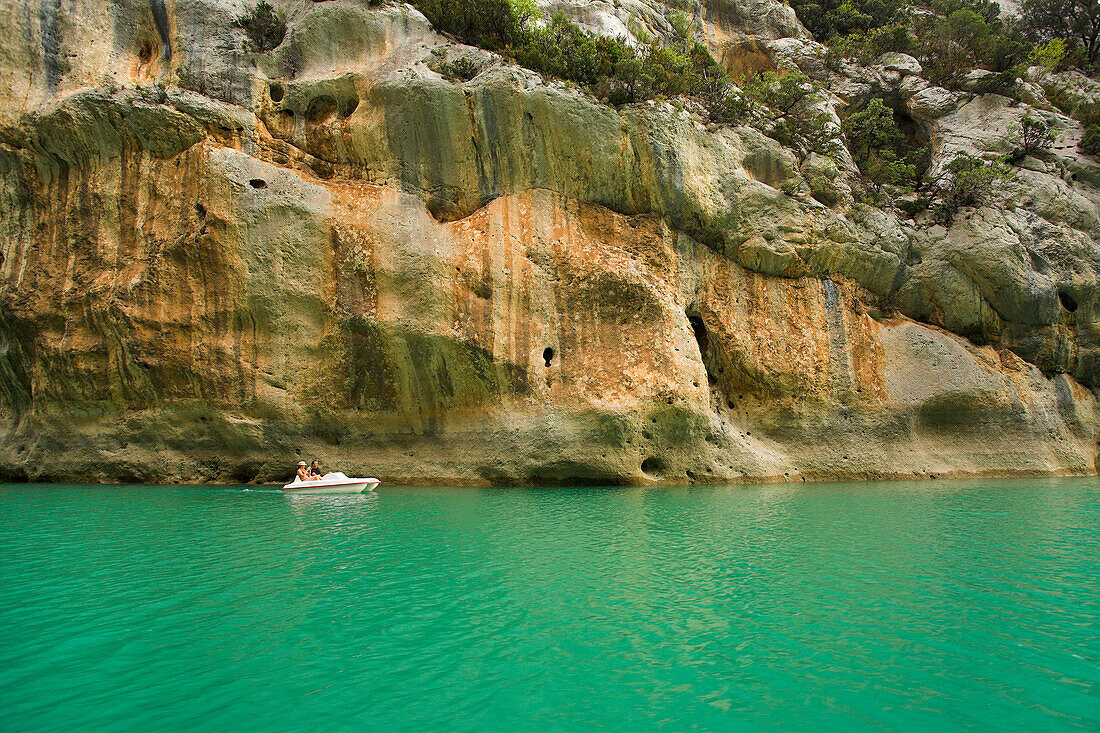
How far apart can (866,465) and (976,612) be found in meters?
14.4

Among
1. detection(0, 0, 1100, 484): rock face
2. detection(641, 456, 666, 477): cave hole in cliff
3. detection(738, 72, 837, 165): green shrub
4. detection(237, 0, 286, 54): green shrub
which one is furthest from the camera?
detection(738, 72, 837, 165): green shrub

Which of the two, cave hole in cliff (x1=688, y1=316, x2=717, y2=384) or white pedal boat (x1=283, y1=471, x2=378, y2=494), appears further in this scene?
cave hole in cliff (x1=688, y1=316, x2=717, y2=384)

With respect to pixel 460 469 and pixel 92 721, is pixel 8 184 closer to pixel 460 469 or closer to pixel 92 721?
pixel 460 469

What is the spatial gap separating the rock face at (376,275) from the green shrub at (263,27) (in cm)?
48

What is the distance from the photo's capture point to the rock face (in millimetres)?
15805

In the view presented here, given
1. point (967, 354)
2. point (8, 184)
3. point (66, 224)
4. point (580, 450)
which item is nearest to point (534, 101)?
point (580, 450)

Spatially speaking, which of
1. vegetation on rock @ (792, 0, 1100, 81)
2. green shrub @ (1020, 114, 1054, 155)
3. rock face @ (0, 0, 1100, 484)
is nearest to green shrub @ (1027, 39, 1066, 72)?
vegetation on rock @ (792, 0, 1100, 81)

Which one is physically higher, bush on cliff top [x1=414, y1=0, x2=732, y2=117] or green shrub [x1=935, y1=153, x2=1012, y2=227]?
bush on cliff top [x1=414, y1=0, x2=732, y2=117]

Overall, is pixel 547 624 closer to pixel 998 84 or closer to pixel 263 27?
pixel 263 27

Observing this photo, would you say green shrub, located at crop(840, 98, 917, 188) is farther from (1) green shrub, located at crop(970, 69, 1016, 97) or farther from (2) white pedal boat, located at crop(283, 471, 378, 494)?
(2) white pedal boat, located at crop(283, 471, 378, 494)

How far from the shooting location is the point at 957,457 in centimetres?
1938

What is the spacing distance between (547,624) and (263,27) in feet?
63.8

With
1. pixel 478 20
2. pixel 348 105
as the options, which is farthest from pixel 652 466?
pixel 478 20

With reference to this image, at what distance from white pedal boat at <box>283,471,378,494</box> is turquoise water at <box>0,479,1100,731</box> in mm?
4180
